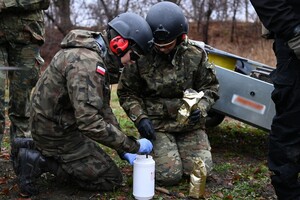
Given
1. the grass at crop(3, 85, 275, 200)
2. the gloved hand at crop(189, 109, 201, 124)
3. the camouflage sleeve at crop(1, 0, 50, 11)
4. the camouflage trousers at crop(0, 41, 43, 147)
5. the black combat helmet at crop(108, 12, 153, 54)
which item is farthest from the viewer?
the camouflage trousers at crop(0, 41, 43, 147)

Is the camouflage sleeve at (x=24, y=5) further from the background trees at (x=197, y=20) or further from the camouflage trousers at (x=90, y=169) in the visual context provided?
the background trees at (x=197, y=20)

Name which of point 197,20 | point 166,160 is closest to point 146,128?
point 166,160

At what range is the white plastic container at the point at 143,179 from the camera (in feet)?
12.9

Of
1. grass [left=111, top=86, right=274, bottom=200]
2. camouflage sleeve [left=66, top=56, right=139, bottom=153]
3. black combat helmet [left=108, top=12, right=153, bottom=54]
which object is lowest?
grass [left=111, top=86, right=274, bottom=200]

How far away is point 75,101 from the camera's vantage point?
359 centimetres

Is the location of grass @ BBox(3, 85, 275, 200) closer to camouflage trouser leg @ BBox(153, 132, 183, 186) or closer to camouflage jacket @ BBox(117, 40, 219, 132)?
camouflage trouser leg @ BBox(153, 132, 183, 186)

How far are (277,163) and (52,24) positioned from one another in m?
17.9

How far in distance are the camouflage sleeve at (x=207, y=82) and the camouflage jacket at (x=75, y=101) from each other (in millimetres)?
1178

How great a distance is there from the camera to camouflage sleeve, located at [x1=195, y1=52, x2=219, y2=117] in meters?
4.89

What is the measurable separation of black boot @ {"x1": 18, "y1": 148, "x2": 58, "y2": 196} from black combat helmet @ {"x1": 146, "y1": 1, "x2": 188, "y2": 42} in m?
1.55

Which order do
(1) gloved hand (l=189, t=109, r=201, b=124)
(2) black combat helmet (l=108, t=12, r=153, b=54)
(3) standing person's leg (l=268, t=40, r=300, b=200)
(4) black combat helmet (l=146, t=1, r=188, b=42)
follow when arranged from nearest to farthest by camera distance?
Answer: 1. (3) standing person's leg (l=268, t=40, r=300, b=200)
2. (2) black combat helmet (l=108, t=12, r=153, b=54)
3. (4) black combat helmet (l=146, t=1, r=188, b=42)
4. (1) gloved hand (l=189, t=109, r=201, b=124)

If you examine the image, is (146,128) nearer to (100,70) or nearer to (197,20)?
(100,70)

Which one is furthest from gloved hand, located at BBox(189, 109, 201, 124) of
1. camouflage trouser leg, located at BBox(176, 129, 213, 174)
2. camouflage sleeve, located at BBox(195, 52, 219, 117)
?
camouflage trouser leg, located at BBox(176, 129, 213, 174)

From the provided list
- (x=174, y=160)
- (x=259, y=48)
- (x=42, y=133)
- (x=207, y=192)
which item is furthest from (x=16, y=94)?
(x=259, y=48)
